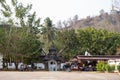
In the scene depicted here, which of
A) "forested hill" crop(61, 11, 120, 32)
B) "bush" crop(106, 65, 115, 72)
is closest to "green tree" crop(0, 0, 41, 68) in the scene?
"bush" crop(106, 65, 115, 72)

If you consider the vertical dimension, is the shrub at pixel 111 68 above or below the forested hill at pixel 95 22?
below

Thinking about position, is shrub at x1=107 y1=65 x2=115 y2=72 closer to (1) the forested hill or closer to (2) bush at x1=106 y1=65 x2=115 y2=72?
(2) bush at x1=106 y1=65 x2=115 y2=72

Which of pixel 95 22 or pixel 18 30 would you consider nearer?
pixel 18 30

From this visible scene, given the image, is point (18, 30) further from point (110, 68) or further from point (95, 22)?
point (95, 22)

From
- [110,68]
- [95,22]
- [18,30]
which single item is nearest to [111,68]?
[110,68]

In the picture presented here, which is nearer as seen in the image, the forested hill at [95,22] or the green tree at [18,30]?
the green tree at [18,30]

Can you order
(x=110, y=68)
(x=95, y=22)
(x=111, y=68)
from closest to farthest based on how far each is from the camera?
(x=111, y=68)
(x=110, y=68)
(x=95, y=22)

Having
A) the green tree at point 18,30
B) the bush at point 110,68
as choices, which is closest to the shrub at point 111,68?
the bush at point 110,68

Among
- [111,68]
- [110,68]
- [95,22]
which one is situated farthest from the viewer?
[95,22]

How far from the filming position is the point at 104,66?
2203 inches

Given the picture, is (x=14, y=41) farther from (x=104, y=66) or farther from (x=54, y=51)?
(x=104, y=66)

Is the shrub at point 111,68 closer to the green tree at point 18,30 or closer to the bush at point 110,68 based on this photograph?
the bush at point 110,68

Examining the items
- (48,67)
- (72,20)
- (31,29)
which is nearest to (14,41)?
(31,29)

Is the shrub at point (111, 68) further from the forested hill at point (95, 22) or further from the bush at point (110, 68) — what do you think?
the forested hill at point (95, 22)
